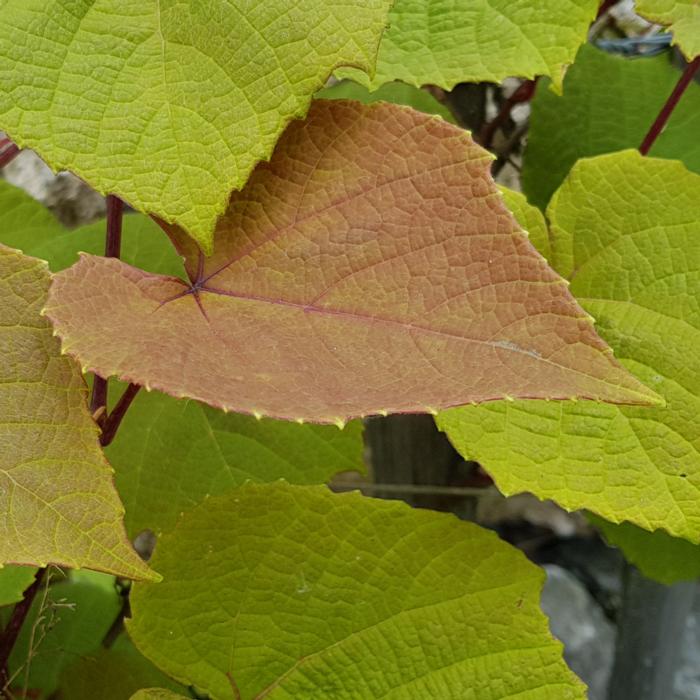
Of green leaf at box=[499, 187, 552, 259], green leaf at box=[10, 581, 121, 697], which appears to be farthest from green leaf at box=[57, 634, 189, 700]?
green leaf at box=[499, 187, 552, 259]

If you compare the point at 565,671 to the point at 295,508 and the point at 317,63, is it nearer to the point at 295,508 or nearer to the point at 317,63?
the point at 295,508

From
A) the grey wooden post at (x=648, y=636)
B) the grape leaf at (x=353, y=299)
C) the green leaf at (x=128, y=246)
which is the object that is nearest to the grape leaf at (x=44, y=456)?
the grape leaf at (x=353, y=299)

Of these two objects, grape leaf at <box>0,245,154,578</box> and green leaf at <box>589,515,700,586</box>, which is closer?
grape leaf at <box>0,245,154,578</box>

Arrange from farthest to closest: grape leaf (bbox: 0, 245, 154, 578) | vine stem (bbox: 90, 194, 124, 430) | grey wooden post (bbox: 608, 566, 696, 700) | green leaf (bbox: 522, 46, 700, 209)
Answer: grey wooden post (bbox: 608, 566, 696, 700) < green leaf (bbox: 522, 46, 700, 209) < vine stem (bbox: 90, 194, 124, 430) < grape leaf (bbox: 0, 245, 154, 578)

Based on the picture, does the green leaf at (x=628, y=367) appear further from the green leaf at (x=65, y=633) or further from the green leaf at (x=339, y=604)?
the green leaf at (x=65, y=633)

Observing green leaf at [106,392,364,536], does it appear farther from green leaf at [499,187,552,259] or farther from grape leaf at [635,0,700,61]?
grape leaf at [635,0,700,61]

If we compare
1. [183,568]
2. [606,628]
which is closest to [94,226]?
[183,568]

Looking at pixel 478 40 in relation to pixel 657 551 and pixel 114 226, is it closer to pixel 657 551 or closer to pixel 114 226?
pixel 114 226
